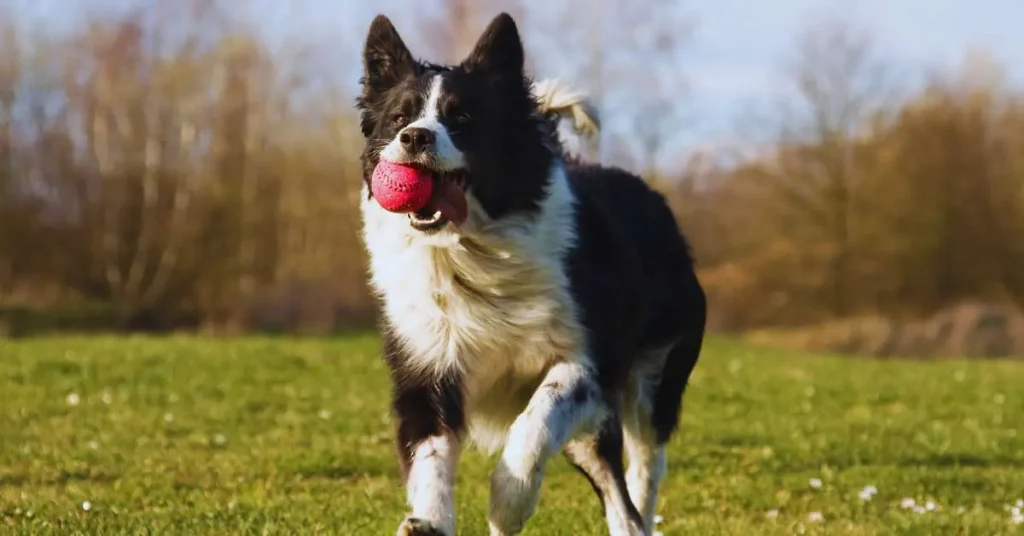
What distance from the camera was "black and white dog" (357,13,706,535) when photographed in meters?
4.23

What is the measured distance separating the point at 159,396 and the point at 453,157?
8.17 meters

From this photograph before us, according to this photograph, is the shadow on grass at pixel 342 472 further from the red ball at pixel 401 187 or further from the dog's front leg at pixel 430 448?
the red ball at pixel 401 187

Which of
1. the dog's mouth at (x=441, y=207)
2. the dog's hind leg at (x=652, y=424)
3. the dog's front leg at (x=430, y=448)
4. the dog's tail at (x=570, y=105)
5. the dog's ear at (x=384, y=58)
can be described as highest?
the dog's ear at (x=384, y=58)

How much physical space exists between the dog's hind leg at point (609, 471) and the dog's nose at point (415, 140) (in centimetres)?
130

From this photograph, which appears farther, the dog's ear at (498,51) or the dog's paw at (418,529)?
the dog's ear at (498,51)

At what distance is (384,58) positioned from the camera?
16.2 feet

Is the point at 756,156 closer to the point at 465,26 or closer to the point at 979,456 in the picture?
the point at 465,26

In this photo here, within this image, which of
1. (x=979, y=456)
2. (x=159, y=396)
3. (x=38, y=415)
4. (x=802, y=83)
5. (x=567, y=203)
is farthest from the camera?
(x=802, y=83)

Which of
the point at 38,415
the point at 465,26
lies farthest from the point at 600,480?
the point at 465,26

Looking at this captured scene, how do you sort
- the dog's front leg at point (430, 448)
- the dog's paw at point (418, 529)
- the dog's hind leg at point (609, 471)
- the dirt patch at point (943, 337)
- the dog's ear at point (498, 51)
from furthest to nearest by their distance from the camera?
the dirt patch at point (943, 337) → the dog's ear at point (498, 51) → the dog's hind leg at point (609, 471) → the dog's front leg at point (430, 448) → the dog's paw at point (418, 529)

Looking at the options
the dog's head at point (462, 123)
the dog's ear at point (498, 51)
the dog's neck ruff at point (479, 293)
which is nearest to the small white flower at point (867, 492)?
the dog's neck ruff at point (479, 293)

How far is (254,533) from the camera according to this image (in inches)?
206

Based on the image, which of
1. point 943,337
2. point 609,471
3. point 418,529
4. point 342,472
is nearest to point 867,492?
point 609,471

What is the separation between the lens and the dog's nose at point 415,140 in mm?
4191
